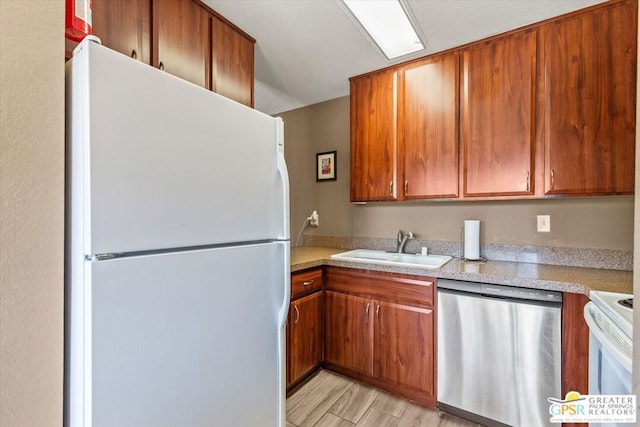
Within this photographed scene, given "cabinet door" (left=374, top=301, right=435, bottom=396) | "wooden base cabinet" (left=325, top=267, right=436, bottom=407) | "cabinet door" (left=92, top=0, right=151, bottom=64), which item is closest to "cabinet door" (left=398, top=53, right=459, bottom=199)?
"wooden base cabinet" (left=325, top=267, right=436, bottom=407)

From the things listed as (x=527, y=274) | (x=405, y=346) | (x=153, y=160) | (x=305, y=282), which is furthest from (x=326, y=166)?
(x=153, y=160)

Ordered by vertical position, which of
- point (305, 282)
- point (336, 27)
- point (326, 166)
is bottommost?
point (305, 282)

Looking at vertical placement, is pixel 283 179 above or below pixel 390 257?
above

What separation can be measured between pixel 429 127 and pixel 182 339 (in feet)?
6.40

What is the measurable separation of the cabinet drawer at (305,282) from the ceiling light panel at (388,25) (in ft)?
5.25

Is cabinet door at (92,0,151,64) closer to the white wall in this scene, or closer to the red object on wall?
the red object on wall

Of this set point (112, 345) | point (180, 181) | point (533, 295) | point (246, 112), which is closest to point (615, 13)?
point (533, 295)

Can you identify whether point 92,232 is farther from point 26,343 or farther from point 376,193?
point 376,193

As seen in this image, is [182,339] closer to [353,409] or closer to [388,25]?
[353,409]

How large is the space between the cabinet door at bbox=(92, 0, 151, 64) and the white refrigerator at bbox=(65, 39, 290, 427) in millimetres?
638

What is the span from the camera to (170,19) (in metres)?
1.43

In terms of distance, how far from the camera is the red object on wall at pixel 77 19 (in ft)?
2.83

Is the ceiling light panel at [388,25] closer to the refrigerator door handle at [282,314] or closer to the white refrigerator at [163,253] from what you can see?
the white refrigerator at [163,253]

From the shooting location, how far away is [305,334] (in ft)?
6.72
